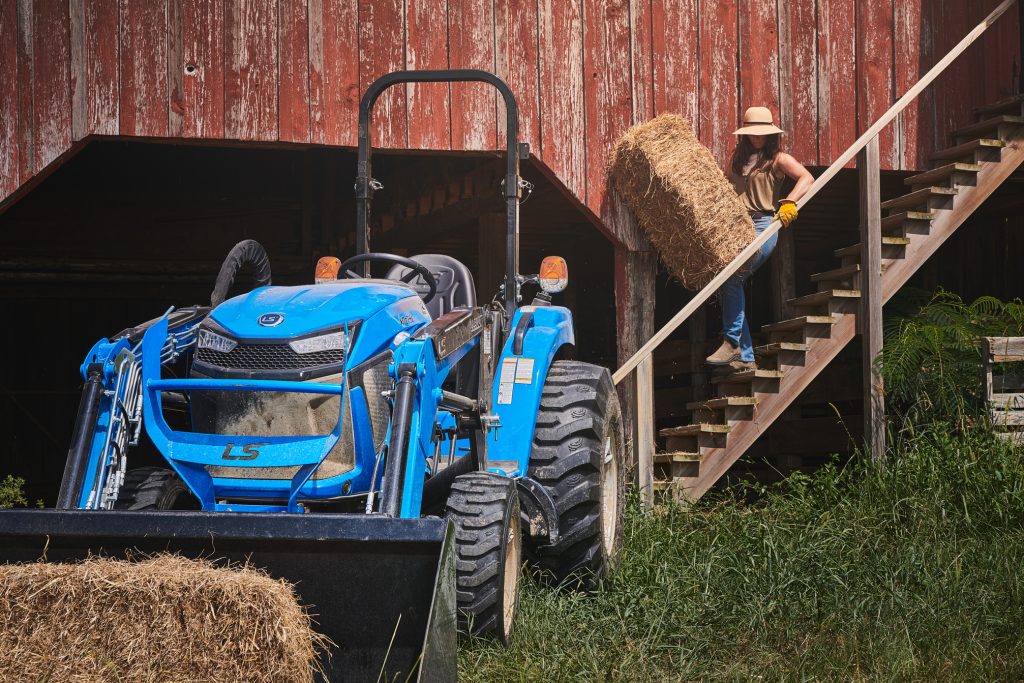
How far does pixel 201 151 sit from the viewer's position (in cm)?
1192

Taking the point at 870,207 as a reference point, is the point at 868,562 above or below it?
below

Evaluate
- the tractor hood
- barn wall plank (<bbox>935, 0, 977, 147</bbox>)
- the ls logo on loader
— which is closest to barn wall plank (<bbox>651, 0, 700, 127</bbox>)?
barn wall plank (<bbox>935, 0, 977, 147</bbox>)

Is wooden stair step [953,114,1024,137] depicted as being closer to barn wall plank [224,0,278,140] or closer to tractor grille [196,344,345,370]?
barn wall plank [224,0,278,140]

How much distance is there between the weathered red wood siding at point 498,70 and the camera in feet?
23.2

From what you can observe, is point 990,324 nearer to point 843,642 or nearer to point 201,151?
point 843,642

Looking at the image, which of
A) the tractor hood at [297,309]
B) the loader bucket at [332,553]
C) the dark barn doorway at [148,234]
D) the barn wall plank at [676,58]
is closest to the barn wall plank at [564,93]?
the barn wall plank at [676,58]

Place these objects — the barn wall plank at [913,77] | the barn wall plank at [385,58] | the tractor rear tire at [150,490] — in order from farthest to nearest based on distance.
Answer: the barn wall plank at [913,77], the barn wall plank at [385,58], the tractor rear tire at [150,490]

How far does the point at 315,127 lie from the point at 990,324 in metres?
4.59

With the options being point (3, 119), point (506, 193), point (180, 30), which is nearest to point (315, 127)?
point (180, 30)

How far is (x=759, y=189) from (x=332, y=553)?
220 inches

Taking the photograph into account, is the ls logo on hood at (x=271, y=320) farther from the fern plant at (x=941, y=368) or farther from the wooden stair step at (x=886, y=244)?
the wooden stair step at (x=886, y=244)

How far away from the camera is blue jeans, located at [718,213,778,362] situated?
307 inches

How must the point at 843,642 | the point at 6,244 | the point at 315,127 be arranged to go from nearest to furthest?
1. the point at 843,642
2. the point at 315,127
3. the point at 6,244

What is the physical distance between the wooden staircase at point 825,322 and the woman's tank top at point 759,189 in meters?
0.61
